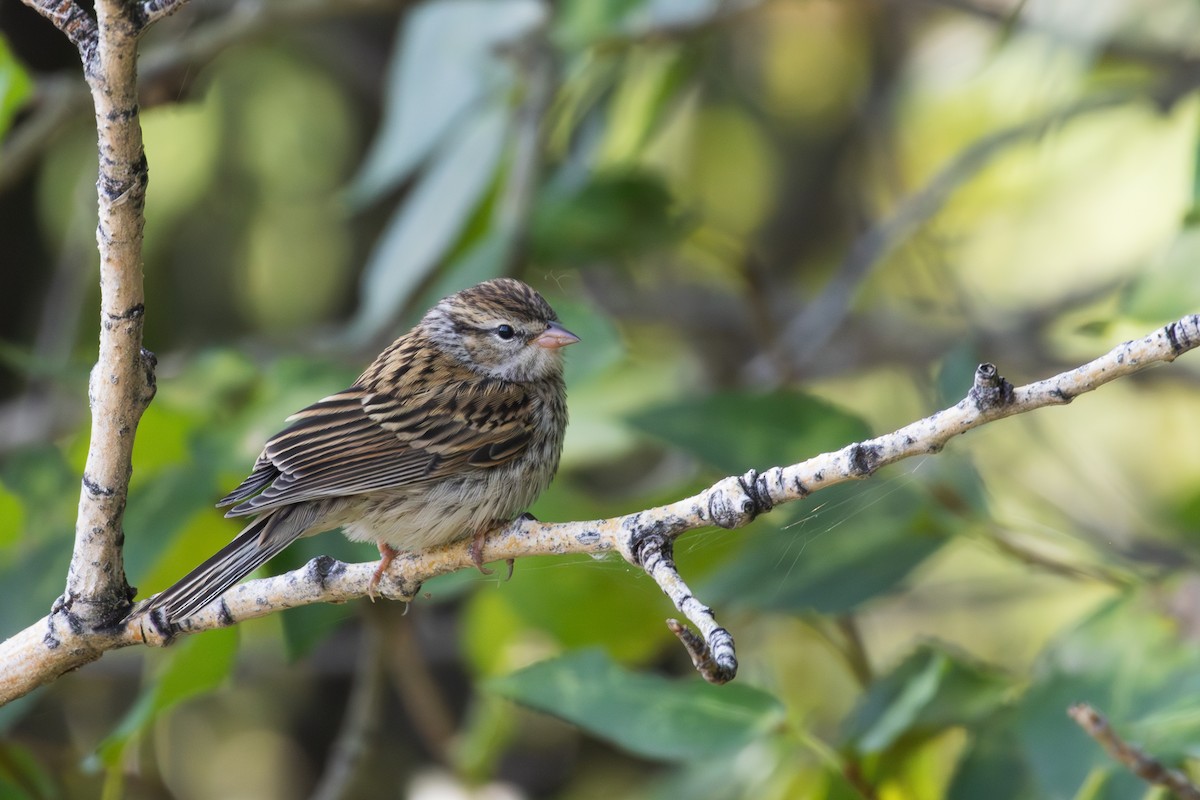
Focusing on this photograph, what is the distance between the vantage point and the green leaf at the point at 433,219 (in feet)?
13.8

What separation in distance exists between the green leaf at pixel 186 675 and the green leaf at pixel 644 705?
648 mm

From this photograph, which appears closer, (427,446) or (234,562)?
(234,562)

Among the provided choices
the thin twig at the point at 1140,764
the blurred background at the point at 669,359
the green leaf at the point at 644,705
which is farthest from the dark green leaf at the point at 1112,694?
the green leaf at the point at 644,705

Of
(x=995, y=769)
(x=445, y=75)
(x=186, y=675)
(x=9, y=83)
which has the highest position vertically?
(x=445, y=75)

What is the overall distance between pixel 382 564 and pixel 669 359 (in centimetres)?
393

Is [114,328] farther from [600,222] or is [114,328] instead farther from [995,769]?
[600,222]

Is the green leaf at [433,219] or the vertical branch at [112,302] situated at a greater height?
the green leaf at [433,219]

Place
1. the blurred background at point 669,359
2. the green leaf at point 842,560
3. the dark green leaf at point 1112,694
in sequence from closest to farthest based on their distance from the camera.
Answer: the dark green leaf at point 1112,694 < the blurred background at point 669,359 < the green leaf at point 842,560

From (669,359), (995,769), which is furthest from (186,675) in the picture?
(669,359)

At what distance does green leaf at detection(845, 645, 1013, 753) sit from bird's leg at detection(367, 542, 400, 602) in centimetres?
120

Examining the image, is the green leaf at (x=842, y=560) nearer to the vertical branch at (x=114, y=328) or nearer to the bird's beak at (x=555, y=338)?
the bird's beak at (x=555, y=338)

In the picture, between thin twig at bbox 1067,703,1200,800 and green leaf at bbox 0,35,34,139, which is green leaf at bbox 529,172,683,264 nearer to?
green leaf at bbox 0,35,34,139

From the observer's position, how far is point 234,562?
302 cm

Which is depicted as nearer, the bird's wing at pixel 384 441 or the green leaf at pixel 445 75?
the bird's wing at pixel 384 441
